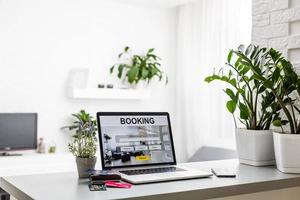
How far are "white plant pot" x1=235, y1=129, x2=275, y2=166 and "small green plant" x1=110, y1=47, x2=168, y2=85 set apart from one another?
307 cm

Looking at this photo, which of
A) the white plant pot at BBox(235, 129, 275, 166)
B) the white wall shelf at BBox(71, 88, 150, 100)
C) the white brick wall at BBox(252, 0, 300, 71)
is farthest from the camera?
the white wall shelf at BBox(71, 88, 150, 100)

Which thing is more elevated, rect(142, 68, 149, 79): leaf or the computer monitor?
rect(142, 68, 149, 79): leaf

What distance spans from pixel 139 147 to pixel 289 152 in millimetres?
677

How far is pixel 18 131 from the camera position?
4.34 metres

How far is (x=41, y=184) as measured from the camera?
4.73ft

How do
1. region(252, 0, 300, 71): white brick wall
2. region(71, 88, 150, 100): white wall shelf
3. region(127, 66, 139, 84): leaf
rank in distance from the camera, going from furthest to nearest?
region(127, 66, 139, 84): leaf, region(71, 88, 150, 100): white wall shelf, region(252, 0, 300, 71): white brick wall

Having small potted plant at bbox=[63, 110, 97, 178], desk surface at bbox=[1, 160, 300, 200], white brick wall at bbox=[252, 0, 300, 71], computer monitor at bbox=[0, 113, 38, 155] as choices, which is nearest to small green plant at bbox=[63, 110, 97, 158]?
small potted plant at bbox=[63, 110, 97, 178]

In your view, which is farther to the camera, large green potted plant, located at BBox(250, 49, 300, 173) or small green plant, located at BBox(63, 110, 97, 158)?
large green potted plant, located at BBox(250, 49, 300, 173)

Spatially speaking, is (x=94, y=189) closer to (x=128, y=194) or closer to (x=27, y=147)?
(x=128, y=194)

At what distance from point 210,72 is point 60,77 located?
6.11 feet

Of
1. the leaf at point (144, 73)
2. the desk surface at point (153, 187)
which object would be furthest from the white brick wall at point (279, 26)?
the leaf at point (144, 73)

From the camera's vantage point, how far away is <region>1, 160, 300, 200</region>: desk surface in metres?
1.32

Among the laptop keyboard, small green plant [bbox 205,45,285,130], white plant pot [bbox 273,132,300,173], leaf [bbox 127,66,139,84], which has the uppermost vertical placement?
leaf [bbox 127,66,139,84]

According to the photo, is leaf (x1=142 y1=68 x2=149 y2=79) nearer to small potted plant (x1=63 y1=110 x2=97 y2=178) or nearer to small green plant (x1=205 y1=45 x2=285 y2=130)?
small green plant (x1=205 y1=45 x2=285 y2=130)
